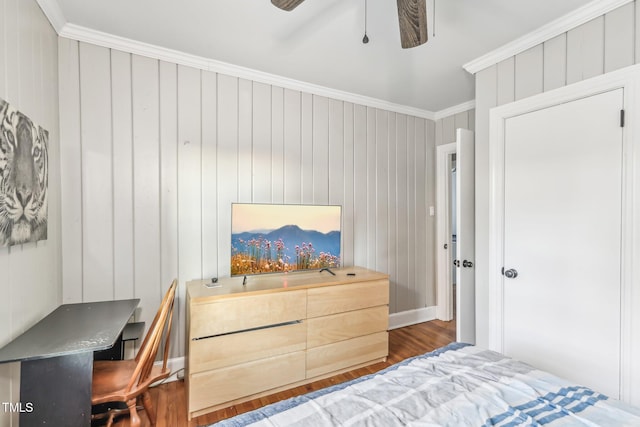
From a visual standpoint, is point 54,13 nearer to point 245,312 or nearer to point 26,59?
point 26,59

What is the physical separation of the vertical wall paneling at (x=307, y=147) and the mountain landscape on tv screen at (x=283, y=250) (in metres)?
0.44

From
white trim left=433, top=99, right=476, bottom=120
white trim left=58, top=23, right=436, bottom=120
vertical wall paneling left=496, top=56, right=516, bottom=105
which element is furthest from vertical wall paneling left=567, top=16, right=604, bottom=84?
white trim left=58, top=23, right=436, bottom=120

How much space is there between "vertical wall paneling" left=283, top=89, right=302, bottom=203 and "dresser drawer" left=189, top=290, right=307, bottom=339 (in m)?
0.99

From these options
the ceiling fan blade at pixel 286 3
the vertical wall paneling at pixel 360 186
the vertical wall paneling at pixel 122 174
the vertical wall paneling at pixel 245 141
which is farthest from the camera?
the vertical wall paneling at pixel 360 186

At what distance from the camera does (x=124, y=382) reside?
1.62 meters

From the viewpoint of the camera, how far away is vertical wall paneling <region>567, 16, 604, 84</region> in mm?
1813

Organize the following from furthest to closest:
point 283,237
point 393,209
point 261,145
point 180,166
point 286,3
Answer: point 393,209 → point 261,145 → point 283,237 → point 180,166 → point 286,3

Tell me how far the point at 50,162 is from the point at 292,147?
1777mm

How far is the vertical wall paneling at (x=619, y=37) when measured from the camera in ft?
5.56

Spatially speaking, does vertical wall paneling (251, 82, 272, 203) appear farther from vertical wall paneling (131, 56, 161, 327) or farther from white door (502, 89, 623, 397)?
white door (502, 89, 623, 397)

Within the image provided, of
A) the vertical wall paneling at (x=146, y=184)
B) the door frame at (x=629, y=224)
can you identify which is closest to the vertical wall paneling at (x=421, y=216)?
the door frame at (x=629, y=224)

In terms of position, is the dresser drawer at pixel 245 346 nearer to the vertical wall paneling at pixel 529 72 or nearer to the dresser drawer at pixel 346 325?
the dresser drawer at pixel 346 325

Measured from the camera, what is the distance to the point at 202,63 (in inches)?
96.4

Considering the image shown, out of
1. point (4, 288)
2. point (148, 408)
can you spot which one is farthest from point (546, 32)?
point (148, 408)
